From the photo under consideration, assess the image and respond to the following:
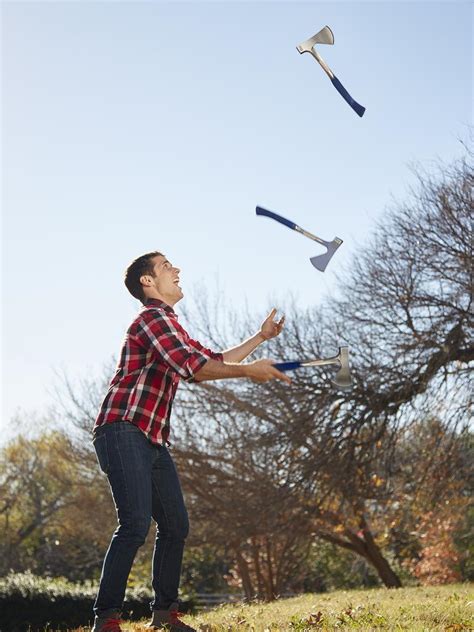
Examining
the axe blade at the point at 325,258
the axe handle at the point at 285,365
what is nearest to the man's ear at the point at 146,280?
the axe handle at the point at 285,365

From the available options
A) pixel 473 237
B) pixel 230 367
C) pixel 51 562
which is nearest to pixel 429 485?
pixel 473 237

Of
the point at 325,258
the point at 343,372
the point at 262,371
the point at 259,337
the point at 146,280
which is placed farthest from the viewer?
the point at 325,258

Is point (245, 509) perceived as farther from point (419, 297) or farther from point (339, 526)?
point (419, 297)

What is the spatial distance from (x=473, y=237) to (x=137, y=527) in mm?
8912

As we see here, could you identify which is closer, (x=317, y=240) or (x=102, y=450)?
(x=102, y=450)

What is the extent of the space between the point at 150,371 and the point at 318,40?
3308 millimetres

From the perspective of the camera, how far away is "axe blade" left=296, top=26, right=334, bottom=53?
637cm

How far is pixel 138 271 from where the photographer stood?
4.71 metres

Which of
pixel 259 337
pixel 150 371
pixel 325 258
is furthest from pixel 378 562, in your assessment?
pixel 150 371

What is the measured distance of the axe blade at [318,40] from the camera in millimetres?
6371

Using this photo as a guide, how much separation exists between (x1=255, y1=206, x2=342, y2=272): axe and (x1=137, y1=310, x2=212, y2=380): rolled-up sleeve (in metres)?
1.43

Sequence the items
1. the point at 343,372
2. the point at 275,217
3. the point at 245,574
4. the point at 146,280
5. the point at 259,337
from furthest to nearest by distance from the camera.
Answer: the point at 245,574
the point at 275,217
the point at 259,337
the point at 146,280
the point at 343,372

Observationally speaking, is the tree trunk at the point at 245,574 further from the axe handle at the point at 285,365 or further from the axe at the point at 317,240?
the axe handle at the point at 285,365

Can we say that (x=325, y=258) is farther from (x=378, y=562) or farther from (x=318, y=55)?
(x=378, y=562)
